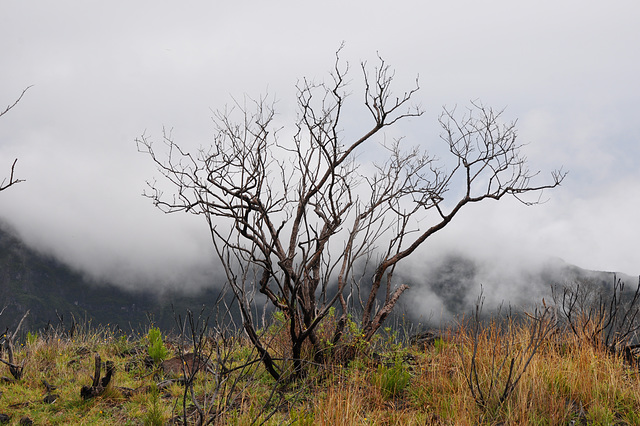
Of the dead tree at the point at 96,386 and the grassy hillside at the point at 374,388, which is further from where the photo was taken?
the dead tree at the point at 96,386

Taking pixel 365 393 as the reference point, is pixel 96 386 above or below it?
below

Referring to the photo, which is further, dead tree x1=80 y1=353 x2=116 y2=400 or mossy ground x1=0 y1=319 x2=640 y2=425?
dead tree x1=80 y1=353 x2=116 y2=400

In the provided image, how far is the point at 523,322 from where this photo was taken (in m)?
5.66

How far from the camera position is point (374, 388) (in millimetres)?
4719

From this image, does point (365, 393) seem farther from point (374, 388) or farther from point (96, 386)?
point (96, 386)

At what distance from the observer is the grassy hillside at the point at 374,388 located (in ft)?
12.4

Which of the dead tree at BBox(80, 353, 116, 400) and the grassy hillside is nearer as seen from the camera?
the grassy hillside

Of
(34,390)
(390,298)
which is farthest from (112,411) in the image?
(390,298)

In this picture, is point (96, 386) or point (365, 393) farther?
point (96, 386)

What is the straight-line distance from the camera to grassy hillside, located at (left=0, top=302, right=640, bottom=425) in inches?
149

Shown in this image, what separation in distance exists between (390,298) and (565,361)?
2372 mm

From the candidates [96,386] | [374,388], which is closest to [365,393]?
[374,388]

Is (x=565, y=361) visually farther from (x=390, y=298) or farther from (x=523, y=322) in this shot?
(x=390, y=298)

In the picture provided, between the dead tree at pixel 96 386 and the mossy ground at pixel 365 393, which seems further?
the dead tree at pixel 96 386
